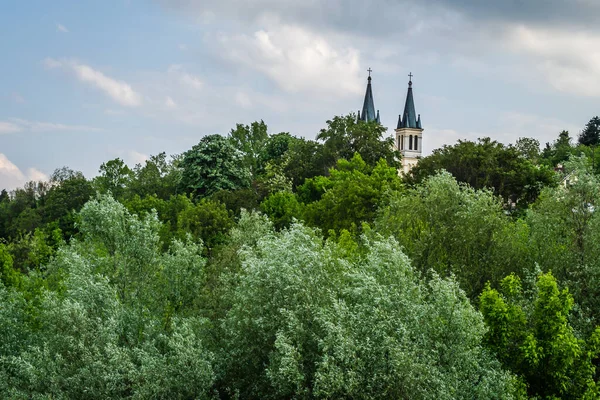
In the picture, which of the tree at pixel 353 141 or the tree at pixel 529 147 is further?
the tree at pixel 529 147

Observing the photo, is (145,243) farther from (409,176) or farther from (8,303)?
(409,176)

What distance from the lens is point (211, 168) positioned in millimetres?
80875

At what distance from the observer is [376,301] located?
25.2 meters

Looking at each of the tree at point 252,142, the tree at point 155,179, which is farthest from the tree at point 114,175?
the tree at point 252,142

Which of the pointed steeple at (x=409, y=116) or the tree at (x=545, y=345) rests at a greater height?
the pointed steeple at (x=409, y=116)

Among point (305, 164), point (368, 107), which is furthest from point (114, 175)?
point (368, 107)

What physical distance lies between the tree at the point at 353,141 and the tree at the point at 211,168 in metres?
10.6

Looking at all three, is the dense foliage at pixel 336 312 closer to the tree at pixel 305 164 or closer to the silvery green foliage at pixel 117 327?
the silvery green foliage at pixel 117 327

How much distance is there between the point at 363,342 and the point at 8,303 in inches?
795

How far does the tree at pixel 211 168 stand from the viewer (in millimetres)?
79812

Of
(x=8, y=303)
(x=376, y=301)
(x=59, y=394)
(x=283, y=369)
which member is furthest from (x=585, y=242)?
(x=8, y=303)

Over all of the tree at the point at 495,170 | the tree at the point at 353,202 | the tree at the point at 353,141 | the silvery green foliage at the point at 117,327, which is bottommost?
the silvery green foliage at the point at 117,327

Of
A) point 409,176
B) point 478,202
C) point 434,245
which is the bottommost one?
point 434,245

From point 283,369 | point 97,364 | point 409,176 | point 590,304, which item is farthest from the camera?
point 409,176
